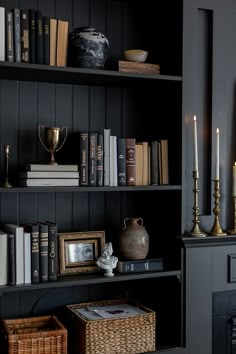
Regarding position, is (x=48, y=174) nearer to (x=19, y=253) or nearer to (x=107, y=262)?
(x=19, y=253)

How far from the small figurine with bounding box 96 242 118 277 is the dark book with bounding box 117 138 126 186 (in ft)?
1.03

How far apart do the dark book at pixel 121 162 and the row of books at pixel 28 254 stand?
1.23ft

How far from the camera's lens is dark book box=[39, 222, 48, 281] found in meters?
2.18

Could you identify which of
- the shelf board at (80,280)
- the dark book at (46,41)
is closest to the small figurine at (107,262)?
the shelf board at (80,280)

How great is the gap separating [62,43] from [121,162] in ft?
1.92

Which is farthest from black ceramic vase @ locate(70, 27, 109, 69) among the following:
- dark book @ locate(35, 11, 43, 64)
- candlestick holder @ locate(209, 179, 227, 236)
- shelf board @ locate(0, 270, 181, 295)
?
shelf board @ locate(0, 270, 181, 295)

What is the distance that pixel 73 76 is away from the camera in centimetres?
227

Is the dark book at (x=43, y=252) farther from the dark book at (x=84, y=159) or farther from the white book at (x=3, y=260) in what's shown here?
the dark book at (x=84, y=159)

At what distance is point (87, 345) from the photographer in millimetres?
2201

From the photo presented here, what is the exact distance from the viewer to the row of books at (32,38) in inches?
82.7

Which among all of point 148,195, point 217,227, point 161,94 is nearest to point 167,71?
point 161,94

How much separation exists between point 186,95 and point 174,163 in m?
0.32

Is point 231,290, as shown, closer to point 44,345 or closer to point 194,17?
point 44,345

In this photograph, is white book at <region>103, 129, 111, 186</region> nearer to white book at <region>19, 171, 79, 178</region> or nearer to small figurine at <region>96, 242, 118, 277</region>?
white book at <region>19, 171, 79, 178</region>
